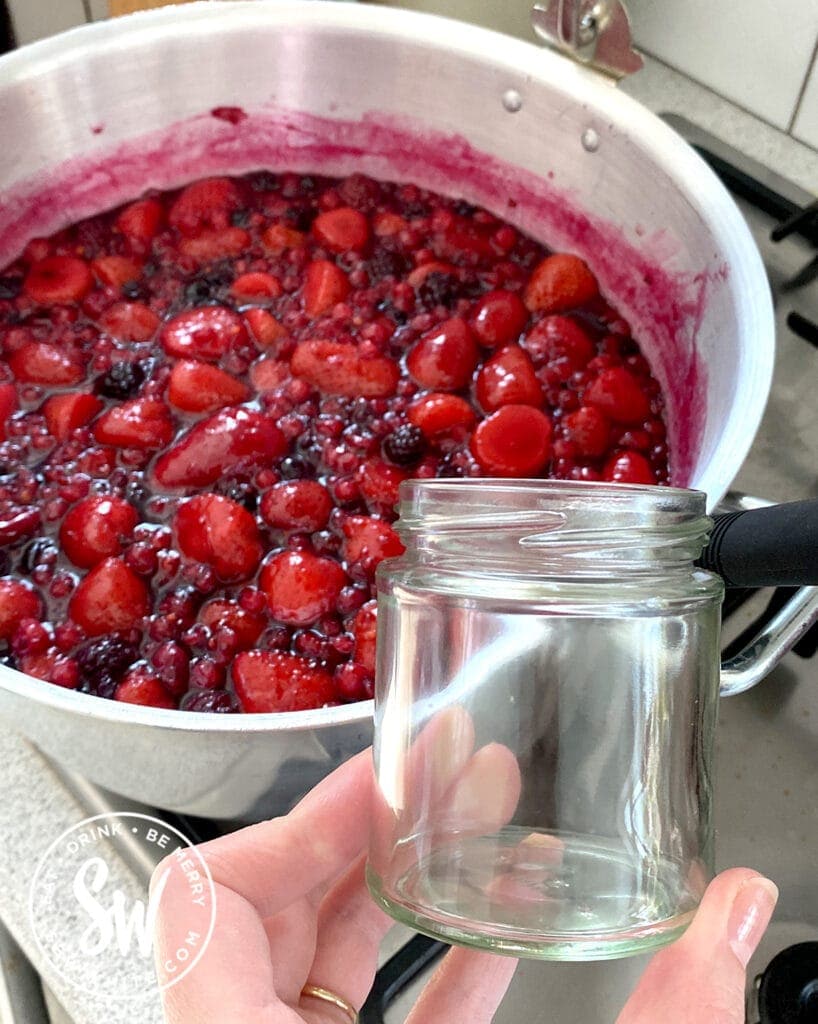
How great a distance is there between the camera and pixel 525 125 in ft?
2.68

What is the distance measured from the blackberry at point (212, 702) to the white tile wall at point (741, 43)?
829mm

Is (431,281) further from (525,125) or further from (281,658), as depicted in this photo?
(281,658)

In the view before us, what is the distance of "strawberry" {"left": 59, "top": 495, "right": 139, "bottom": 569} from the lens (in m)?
0.68

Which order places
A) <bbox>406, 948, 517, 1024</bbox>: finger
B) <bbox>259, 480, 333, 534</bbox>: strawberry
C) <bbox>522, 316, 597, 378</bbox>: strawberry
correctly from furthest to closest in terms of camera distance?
1. <bbox>522, 316, 597, 378</bbox>: strawberry
2. <bbox>259, 480, 333, 534</bbox>: strawberry
3. <bbox>406, 948, 517, 1024</bbox>: finger

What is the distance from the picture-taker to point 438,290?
32.4 inches

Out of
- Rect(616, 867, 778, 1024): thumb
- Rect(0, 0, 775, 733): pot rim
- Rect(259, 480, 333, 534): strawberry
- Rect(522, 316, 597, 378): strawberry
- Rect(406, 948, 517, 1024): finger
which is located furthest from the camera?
Rect(522, 316, 597, 378): strawberry

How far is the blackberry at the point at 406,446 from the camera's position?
720 mm

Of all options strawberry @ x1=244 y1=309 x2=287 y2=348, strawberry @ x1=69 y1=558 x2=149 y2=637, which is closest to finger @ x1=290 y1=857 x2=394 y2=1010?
strawberry @ x1=69 y1=558 x2=149 y2=637

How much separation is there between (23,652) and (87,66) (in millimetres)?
491

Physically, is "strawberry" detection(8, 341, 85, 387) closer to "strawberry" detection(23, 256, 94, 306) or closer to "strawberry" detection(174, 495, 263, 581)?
"strawberry" detection(23, 256, 94, 306)

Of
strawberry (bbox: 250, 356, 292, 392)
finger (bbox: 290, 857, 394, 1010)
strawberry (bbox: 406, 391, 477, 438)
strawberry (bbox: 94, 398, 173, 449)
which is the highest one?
strawberry (bbox: 406, 391, 477, 438)

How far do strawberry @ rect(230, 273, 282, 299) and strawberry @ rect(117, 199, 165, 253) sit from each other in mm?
108

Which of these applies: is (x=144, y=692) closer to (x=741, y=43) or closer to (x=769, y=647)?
(x=769, y=647)

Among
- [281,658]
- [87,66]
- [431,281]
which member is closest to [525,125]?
[431,281]
